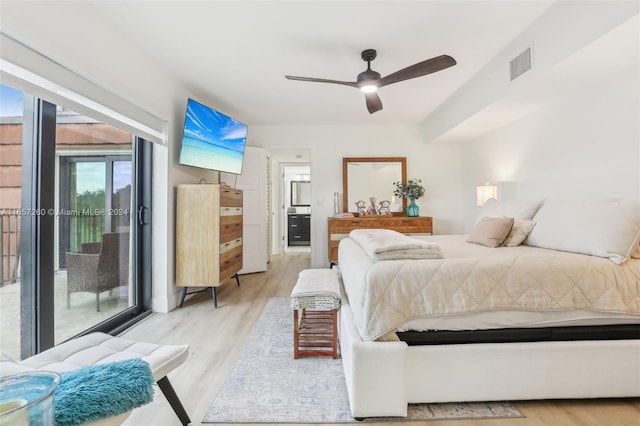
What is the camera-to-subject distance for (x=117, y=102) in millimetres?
2189

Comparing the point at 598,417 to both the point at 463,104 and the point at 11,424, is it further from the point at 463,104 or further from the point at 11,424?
the point at 463,104

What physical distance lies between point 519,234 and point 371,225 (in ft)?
7.11

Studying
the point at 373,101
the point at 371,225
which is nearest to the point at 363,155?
the point at 371,225

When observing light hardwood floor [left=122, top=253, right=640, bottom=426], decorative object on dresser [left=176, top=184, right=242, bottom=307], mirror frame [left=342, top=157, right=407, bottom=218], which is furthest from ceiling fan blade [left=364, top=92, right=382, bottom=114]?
light hardwood floor [left=122, top=253, right=640, bottom=426]

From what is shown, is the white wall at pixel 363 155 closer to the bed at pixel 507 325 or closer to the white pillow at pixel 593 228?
the white pillow at pixel 593 228

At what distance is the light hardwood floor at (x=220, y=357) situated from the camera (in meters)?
1.41

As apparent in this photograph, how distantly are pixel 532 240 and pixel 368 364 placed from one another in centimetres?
170

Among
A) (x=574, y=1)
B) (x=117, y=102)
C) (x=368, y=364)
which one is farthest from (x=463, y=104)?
(x=117, y=102)

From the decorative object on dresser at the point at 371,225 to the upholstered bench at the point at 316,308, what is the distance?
1.87 meters

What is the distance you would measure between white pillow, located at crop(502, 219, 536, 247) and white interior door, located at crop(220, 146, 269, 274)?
333 cm

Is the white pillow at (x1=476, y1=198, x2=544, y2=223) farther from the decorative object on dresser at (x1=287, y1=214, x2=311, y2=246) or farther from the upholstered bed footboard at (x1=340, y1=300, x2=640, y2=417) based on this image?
the decorative object on dresser at (x1=287, y1=214, x2=311, y2=246)

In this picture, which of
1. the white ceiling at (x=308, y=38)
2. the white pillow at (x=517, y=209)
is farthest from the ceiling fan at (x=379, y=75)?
the white pillow at (x=517, y=209)

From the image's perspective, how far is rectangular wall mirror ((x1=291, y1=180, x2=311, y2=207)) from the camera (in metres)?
7.50

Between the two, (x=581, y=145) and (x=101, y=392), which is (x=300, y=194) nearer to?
(x=581, y=145)
